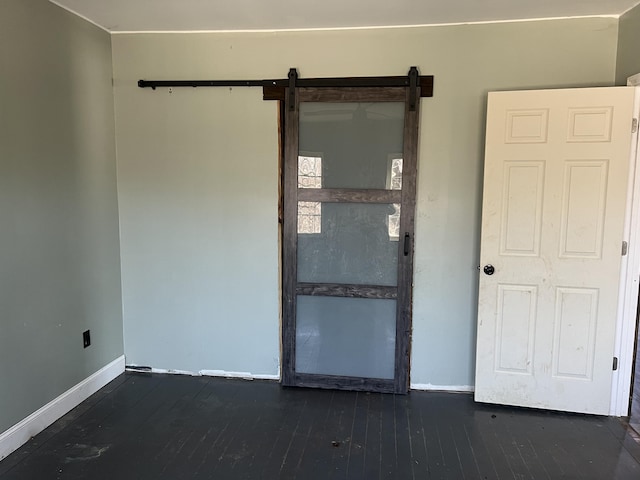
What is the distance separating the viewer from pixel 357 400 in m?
3.05

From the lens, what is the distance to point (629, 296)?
9.02ft

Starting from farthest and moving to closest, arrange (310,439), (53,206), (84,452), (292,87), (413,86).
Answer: (292,87) → (413,86) → (53,206) → (310,439) → (84,452)

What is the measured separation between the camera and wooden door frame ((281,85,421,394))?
9.72 feet

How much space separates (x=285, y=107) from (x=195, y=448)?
2.24 meters

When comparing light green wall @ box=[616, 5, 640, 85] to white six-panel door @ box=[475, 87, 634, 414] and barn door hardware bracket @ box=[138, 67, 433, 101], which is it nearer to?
white six-panel door @ box=[475, 87, 634, 414]

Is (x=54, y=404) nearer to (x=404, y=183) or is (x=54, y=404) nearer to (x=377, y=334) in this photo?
(x=377, y=334)

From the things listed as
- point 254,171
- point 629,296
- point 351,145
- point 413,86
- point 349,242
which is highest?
point 413,86

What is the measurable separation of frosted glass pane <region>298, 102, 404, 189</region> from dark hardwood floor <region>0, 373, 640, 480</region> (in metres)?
1.53

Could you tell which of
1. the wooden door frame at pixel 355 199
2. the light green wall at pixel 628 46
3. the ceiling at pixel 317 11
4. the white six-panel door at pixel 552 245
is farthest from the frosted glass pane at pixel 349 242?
the light green wall at pixel 628 46

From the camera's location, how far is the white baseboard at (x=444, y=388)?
3.13 metres

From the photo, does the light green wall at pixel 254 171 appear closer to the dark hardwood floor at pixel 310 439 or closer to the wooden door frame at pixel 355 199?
the wooden door frame at pixel 355 199

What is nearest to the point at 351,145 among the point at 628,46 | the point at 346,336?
the point at 346,336

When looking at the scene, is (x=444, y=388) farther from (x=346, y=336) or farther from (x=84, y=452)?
(x=84, y=452)

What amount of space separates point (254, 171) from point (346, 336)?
1374 millimetres
